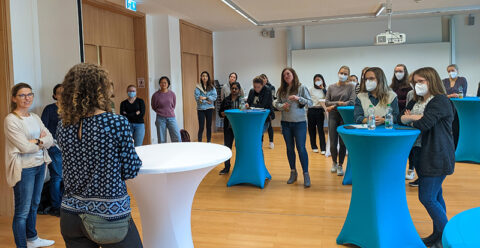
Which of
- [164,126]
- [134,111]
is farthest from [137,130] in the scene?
[164,126]

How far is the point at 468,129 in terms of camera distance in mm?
5621

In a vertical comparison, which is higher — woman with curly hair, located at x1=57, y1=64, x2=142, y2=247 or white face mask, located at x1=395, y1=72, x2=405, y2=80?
white face mask, located at x1=395, y1=72, x2=405, y2=80

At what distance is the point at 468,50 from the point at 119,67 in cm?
809

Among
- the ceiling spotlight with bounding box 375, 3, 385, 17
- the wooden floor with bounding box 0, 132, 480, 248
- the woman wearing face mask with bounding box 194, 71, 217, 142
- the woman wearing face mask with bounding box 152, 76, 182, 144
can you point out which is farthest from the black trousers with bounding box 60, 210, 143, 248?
the ceiling spotlight with bounding box 375, 3, 385, 17

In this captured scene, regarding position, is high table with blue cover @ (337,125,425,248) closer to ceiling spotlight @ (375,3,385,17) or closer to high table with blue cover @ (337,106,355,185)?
high table with blue cover @ (337,106,355,185)

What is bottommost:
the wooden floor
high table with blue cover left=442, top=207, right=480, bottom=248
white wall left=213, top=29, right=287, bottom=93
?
the wooden floor

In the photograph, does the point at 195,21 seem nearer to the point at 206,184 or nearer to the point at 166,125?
the point at 166,125

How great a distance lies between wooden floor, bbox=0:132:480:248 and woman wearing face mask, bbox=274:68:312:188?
466 mm

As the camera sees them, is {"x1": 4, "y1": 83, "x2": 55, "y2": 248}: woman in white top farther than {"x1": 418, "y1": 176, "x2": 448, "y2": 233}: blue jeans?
Yes

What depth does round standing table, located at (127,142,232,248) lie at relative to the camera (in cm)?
207

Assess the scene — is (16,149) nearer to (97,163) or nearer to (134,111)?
(97,163)

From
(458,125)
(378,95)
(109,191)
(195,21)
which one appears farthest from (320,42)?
(109,191)

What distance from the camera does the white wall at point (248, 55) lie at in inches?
396

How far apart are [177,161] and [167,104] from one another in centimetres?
431
